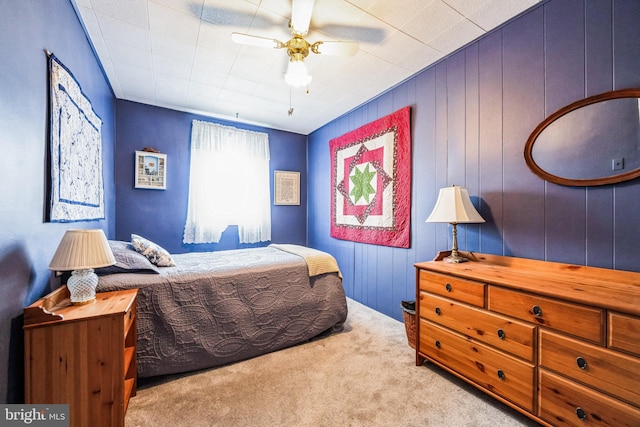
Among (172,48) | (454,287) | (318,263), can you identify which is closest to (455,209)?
(454,287)

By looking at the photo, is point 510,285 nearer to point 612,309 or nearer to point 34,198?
point 612,309

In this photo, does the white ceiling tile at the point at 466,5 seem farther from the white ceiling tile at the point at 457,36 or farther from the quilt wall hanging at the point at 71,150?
the quilt wall hanging at the point at 71,150

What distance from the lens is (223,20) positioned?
5.99ft

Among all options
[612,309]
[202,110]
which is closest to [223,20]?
[202,110]

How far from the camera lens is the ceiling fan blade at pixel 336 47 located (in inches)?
69.3

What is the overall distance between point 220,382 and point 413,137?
268 centimetres

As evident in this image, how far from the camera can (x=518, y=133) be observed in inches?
71.4

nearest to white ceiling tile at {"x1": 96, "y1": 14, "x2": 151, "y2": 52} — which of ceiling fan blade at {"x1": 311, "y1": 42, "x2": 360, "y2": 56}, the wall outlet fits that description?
ceiling fan blade at {"x1": 311, "y1": 42, "x2": 360, "y2": 56}

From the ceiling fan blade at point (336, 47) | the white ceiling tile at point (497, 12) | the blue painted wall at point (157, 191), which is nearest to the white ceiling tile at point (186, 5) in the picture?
the ceiling fan blade at point (336, 47)

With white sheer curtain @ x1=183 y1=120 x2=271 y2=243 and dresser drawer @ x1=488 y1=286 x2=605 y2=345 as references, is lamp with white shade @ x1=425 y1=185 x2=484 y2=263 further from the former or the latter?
white sheer curtain @ x1=183 y1=120 x2=271 y2=243

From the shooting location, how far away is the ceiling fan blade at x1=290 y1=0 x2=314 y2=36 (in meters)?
1.50

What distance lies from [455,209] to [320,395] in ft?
5.11

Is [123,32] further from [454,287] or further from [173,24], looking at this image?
[454,287]

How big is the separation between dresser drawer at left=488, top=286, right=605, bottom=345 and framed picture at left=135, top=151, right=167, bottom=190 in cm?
372
